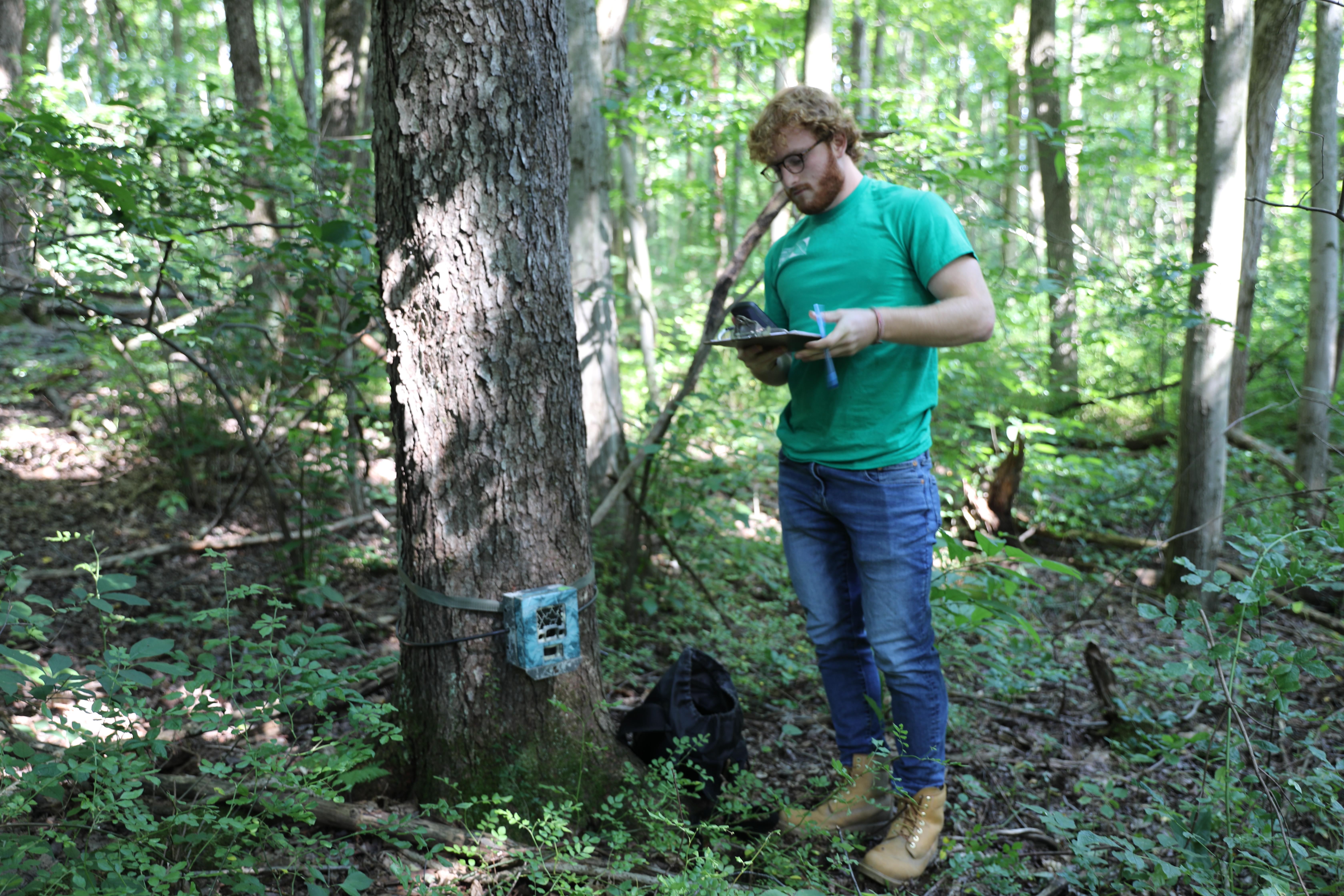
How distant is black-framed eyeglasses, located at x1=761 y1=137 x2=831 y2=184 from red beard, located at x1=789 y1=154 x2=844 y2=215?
1.8 inches

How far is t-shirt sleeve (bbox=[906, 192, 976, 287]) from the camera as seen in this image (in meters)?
2.32

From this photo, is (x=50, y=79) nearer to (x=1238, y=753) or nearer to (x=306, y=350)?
(x=306, y=350)

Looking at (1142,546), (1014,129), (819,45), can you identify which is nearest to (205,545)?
(819,45)

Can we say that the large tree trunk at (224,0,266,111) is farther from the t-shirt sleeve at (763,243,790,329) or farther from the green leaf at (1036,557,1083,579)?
the green leaf at (1036,557,1083,579)

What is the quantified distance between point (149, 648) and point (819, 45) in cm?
676

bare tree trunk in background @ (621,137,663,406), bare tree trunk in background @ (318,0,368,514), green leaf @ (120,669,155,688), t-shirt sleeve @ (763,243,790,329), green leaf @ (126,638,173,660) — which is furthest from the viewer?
bare tree trunk in background @ (621,137,663,406)

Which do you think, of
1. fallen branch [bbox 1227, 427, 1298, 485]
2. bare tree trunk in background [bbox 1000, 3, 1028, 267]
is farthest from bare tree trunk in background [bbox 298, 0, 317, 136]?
fallen branch [bbox 1227, 427, 1298, 485]

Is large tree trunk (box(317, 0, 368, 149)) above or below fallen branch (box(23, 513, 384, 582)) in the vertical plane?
above

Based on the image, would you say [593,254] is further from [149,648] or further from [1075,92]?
→ [1075,92]

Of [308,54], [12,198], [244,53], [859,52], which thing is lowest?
[12,198]

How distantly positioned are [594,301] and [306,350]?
1635 mm

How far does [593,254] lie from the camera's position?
4.78 meters

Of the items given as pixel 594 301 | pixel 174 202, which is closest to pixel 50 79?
pixel 174 202

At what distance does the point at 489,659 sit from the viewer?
2342 mm
